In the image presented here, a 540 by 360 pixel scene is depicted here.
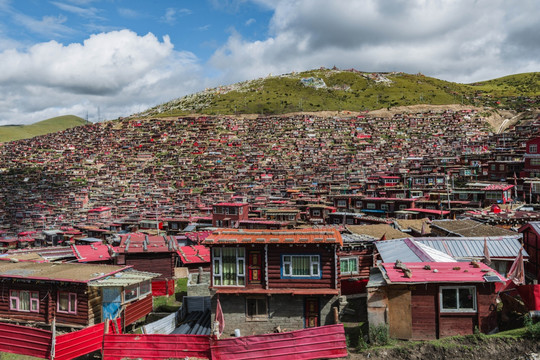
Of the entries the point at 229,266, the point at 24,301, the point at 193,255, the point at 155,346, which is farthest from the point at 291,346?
the point at 193,255

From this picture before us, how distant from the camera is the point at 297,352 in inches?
557

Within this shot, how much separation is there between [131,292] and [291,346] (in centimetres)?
1080

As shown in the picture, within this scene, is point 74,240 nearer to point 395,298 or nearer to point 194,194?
point 194,194

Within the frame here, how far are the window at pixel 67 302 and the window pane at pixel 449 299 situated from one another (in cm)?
1813

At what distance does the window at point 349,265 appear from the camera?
2292cm

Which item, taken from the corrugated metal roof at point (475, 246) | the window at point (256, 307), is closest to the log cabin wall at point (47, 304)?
the window at point (256, 307)

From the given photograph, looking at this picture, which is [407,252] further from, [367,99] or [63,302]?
[367,99]

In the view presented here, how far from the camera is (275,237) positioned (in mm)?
18906

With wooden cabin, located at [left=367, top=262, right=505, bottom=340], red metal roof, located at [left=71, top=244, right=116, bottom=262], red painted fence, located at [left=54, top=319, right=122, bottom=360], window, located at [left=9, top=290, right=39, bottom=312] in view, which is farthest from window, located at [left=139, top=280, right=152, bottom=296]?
wooden cabin, located at [left=367, top=262, right=505, bottom=340]

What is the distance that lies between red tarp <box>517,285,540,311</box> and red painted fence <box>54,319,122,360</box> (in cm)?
1785

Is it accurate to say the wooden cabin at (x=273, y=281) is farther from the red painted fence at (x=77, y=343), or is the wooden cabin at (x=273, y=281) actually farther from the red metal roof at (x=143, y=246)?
the red metal roof at (x=143, y=246)

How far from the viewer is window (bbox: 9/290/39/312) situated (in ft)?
66.7

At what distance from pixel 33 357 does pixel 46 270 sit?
6.24 meters

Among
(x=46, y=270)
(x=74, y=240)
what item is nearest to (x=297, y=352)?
(x=46, y=270)
